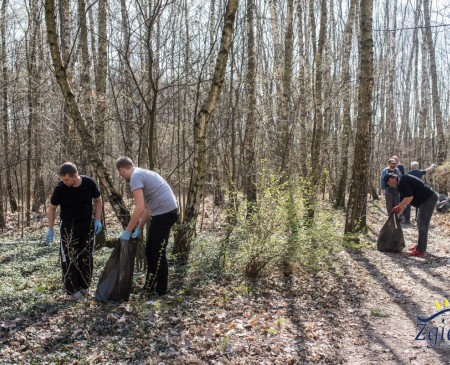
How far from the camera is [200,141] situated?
266 inches

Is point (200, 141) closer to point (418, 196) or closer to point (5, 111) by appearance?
point (418, 196)

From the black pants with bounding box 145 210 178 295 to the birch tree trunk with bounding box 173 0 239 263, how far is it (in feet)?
4.40

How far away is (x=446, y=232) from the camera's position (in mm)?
10617

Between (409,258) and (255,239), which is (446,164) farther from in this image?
(255,239)

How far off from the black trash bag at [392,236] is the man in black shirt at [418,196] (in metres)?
0.39

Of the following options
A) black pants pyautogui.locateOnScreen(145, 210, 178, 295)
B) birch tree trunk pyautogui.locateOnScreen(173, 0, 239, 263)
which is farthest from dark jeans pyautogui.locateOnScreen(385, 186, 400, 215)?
black pants pyautogui.locateOnScreen(145, 210, 178, 295)

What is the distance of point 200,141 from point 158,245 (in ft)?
6.81

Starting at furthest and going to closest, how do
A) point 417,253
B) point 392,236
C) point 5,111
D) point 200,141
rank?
point 5,111 → point 392,236 → point 417,253 → point 200,141

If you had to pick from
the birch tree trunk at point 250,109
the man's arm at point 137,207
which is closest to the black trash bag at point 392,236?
the birch tree trunk at point 250,109

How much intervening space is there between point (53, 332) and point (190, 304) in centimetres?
163

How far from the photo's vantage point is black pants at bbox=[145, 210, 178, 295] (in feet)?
17.5

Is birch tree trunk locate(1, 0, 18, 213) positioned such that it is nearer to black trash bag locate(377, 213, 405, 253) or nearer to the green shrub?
the green shrub

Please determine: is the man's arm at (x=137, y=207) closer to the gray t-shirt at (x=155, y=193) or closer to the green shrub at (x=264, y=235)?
the gray t-shirt at (x=155, y=193)

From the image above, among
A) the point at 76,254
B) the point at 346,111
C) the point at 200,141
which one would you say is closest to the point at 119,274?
the point at 76,254
